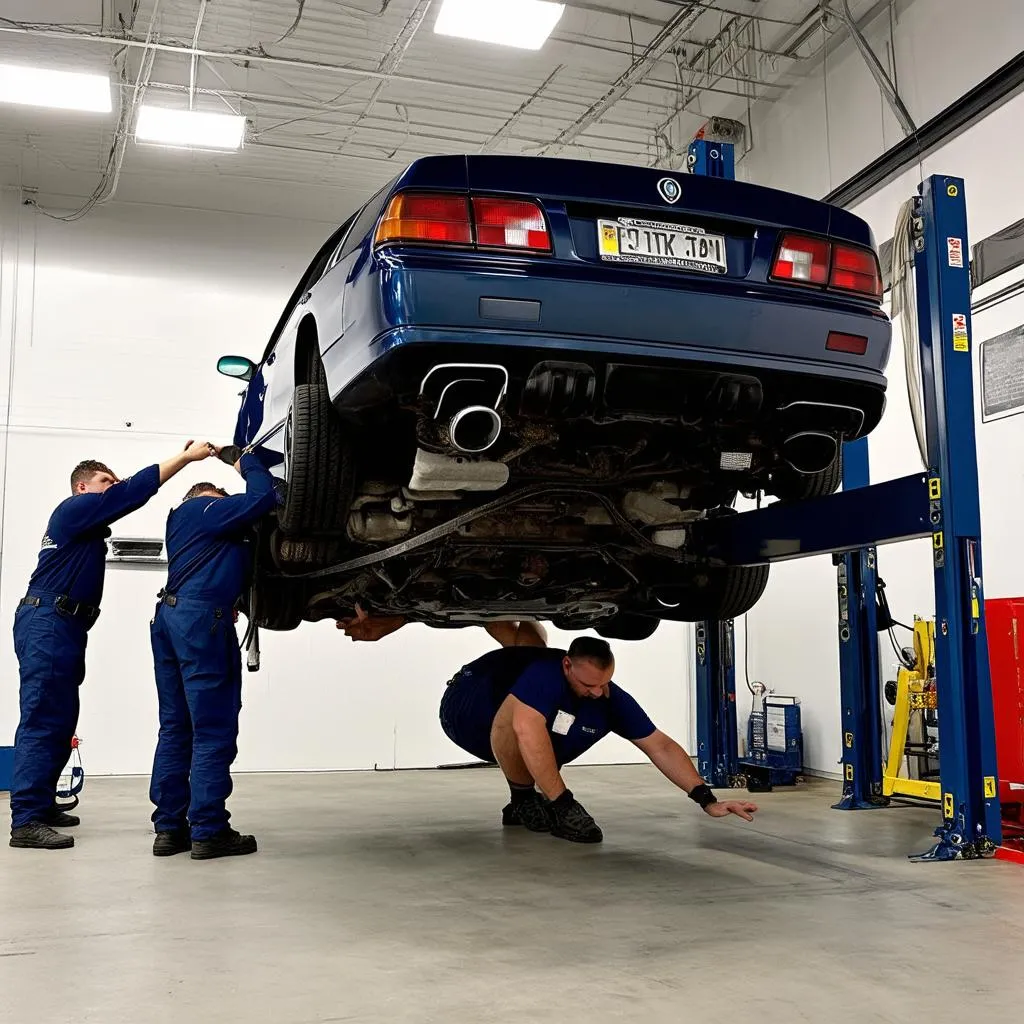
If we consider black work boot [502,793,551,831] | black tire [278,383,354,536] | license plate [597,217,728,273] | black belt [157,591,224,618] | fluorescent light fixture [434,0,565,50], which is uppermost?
fluorescent light fixture [434,0,565,50]

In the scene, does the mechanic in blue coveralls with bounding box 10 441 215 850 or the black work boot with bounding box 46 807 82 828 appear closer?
the mechanic in blue coveralls with bounding box 10 441 215 850

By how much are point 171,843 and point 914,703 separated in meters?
3.70

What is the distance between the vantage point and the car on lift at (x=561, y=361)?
267 cm

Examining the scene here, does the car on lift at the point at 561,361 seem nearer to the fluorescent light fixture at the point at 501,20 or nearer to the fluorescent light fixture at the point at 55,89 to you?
the fluorescent light fixture at the point at 501,20

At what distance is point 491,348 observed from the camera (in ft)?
8.73

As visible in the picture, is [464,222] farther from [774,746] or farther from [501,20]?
[774,746]

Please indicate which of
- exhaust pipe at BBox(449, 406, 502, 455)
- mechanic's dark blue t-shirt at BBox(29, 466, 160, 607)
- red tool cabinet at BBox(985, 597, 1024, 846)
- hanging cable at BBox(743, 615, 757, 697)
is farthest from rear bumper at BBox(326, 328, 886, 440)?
hanging cable at BBox(743, 615, 757, 697)

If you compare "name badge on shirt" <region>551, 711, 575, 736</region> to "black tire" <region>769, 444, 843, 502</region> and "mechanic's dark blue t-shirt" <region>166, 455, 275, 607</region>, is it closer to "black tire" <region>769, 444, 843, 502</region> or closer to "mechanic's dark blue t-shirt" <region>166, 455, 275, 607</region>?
"black tire" <region>769, 444, 843, 502</region>

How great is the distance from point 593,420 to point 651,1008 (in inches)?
57.3

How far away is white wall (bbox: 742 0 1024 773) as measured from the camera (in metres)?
5.73

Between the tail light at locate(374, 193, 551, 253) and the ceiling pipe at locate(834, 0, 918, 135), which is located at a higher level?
the ceiling pipe at locate(834, 0, 918, 135)

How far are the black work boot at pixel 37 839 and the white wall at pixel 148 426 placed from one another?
347cm

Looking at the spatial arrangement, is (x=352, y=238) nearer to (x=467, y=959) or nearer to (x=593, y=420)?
(x=593, y=420)

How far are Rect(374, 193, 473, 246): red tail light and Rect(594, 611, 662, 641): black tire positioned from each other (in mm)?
2618
